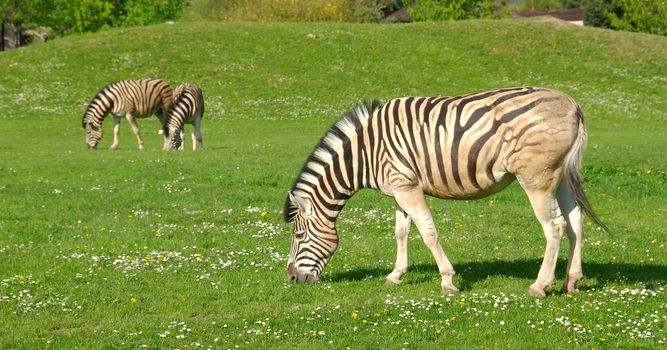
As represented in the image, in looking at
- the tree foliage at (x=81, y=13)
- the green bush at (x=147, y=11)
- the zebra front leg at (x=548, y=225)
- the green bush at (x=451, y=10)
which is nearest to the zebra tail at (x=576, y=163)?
the zebra front leg at (x=548, y=225)

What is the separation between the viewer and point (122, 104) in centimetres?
3209

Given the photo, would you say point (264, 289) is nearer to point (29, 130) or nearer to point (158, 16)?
point (29, 130)

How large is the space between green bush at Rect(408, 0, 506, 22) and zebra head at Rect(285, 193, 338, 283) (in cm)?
7707

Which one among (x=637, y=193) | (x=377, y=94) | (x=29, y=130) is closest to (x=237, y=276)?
(x=637, y=193)

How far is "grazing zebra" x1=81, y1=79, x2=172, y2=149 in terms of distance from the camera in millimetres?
32094

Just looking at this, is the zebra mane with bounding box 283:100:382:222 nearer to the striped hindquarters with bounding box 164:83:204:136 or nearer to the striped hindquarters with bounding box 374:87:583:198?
the striped hindquarters with bounding box 374:87:583:198

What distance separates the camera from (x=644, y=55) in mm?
56656

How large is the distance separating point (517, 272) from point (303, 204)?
3.34 m

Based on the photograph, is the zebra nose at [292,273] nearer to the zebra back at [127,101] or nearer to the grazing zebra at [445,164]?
the grazing zebra at [445,164]

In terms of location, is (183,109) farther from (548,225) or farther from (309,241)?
(548,225)

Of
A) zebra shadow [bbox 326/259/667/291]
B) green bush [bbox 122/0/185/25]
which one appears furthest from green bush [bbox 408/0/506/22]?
zebra shadow [bbox 326/259/667/291]

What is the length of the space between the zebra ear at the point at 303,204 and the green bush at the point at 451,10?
77.1 meters

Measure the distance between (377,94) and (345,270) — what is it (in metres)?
36.5

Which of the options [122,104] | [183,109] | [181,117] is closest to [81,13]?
[122,104]
